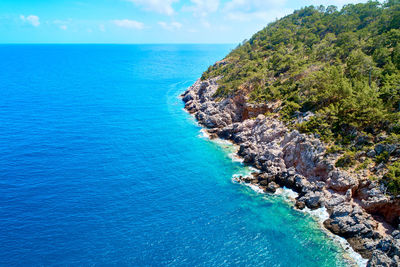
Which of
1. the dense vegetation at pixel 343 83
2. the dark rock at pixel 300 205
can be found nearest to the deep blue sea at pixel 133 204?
the dark rock at pixel 300 205

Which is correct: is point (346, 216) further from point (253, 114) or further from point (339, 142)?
point (253, 114)

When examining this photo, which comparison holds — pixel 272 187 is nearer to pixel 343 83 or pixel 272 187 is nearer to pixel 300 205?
pixel 300 205

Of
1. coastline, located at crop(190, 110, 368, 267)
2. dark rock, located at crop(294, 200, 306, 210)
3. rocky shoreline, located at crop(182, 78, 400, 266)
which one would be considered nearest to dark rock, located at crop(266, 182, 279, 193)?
rocky shoreline, located at crop(182, 78, 400, 266)

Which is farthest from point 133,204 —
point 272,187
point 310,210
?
point 310,210

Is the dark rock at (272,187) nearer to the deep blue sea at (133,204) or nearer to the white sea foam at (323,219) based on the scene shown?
the white sea foam at (323,219)

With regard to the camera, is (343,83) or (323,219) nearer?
(323,219)

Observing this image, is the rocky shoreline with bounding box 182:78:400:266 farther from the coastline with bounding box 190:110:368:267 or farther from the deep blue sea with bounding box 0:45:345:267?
the deep blue sea with bounding box 0:45:345:267
